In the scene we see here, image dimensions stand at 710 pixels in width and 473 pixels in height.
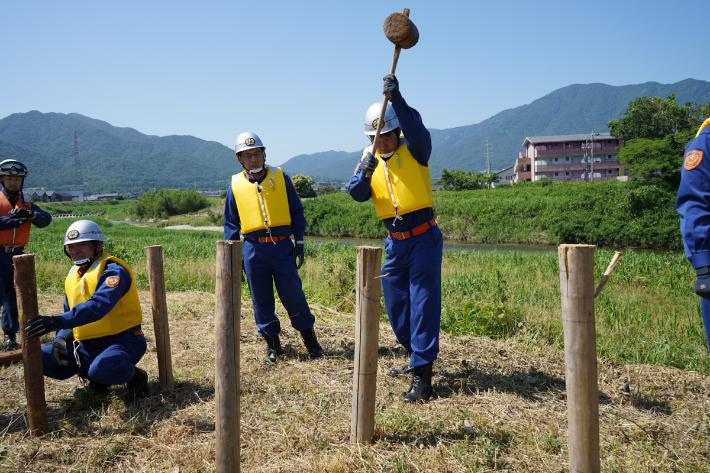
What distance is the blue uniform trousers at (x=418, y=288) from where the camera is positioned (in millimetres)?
4230

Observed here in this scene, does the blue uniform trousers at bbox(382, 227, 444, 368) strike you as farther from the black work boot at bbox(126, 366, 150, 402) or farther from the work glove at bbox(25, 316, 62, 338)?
the work glove at bbox(25, 316, 62, 338)

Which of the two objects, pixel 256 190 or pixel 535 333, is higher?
pixel 256 190

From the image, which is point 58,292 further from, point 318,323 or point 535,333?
point 535,333

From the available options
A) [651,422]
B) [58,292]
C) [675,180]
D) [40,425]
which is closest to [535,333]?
[651,422]

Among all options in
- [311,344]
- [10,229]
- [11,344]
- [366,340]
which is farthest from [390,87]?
[11,344]

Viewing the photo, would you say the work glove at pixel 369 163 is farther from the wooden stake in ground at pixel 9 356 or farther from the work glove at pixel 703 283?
the wooden stake in ground at pixel 9 356

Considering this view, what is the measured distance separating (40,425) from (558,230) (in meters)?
28.5

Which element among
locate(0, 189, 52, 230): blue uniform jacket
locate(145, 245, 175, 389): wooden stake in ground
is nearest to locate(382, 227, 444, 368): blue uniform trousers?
locate(145, 245, 175, 389): wooden stake in ground

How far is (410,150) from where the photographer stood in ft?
14.3

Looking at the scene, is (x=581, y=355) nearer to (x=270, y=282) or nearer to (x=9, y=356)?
(x=270, y=282)

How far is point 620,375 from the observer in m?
4.88

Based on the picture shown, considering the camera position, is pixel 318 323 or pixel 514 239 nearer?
pixel 318 323

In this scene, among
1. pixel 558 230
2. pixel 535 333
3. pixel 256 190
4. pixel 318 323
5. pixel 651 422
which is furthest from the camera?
pixel 558 230

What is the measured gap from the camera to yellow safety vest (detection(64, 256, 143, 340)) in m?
4.27
